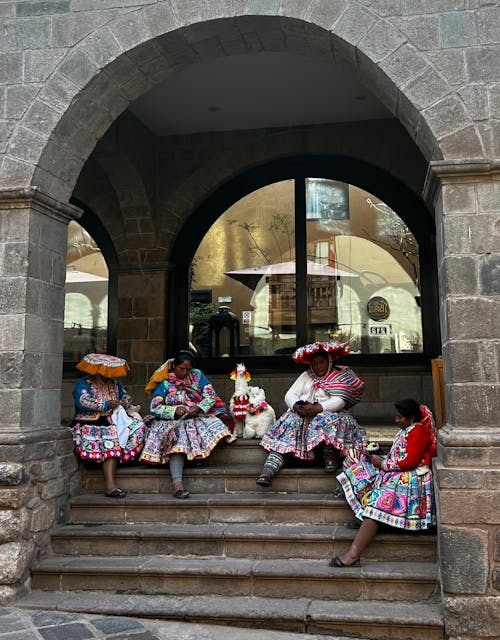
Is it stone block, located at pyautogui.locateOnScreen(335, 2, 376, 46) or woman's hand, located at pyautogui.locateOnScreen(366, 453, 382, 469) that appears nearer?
stone block, located at pyautogui.locateOnScreen(335, 2, 376, 46)

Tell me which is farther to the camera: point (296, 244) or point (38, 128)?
point (296, 244)

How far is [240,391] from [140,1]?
342 centimetres

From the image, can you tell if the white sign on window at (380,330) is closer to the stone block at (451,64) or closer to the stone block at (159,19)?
the stone block at (451,64)

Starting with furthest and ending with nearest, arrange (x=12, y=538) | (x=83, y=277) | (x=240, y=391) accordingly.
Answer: (x=83, y=277), (x=240, y=391), (x=12, y=538)

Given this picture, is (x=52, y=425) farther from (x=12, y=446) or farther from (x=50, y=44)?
(x=50, y=44)

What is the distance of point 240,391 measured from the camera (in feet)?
19.6

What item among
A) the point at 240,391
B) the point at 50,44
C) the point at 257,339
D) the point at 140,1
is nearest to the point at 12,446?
the point at 240,391

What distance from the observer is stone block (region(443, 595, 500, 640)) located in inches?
150

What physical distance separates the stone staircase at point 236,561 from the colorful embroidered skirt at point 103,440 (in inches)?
6.9

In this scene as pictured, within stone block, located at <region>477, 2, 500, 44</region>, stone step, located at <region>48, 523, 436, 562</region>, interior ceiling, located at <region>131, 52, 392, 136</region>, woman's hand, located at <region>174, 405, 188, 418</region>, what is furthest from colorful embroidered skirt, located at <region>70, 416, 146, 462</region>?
stone block, located at <region>477, 2, 500, 44</region>

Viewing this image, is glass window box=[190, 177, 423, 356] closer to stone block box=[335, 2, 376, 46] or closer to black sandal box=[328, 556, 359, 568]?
stone block box=[335, 2, 376, 46]

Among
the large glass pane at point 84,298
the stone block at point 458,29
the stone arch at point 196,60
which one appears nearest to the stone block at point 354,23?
the stone arch at point 196,60

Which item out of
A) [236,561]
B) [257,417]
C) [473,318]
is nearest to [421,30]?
[473,318]

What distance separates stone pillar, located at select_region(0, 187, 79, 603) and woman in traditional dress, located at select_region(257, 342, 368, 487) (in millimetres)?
1681
